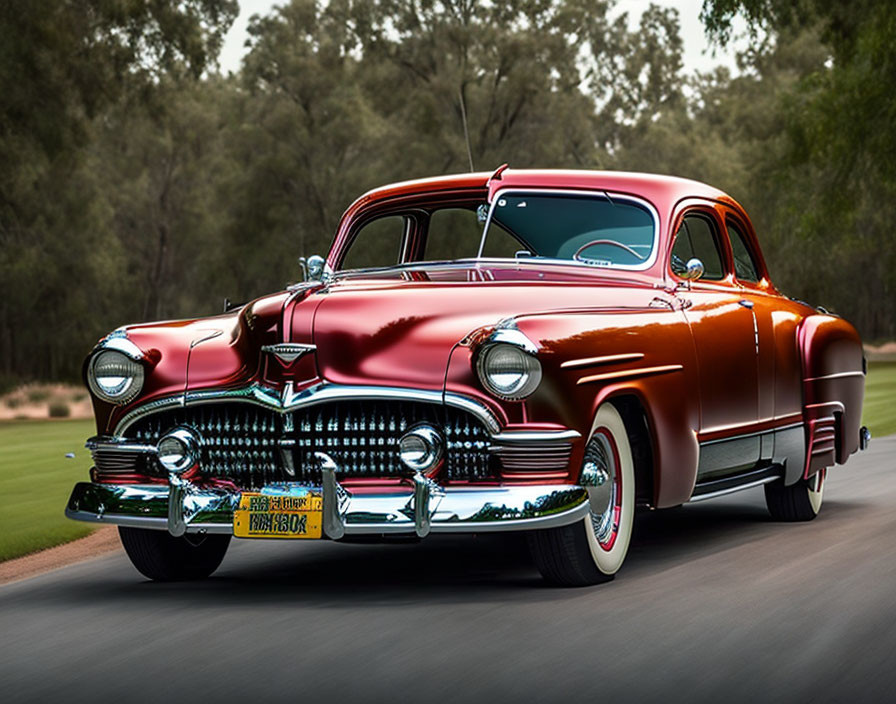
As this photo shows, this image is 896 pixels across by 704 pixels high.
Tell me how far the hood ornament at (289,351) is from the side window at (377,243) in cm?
223

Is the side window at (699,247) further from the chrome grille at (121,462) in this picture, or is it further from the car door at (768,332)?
the chrome grille at (121,462)

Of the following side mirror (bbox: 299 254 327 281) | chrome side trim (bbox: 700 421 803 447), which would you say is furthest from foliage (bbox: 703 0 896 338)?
side mirror (bbox: 299 254 327 281)

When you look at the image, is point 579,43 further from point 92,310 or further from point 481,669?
point 481,669

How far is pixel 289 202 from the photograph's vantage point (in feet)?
199

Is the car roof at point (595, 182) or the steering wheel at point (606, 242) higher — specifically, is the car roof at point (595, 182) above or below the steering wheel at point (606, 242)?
above

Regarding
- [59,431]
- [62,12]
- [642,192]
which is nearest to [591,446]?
[642,192]

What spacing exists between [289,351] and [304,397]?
24 cm

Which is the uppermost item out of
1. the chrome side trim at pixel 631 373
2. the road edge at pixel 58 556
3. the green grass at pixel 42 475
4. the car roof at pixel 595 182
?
the car roof at pixel 595 182

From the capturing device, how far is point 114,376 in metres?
7.16

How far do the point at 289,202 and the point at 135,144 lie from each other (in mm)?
10390

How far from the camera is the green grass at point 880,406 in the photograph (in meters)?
19.0

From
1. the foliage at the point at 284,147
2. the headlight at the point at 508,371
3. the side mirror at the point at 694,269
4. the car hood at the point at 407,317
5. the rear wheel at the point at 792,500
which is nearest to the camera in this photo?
the headlight at the point at 508,371

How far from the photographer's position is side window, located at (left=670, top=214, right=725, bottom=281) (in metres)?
8.40

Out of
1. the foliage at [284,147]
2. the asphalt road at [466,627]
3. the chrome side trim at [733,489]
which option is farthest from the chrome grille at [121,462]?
the foliage at [284,147]
